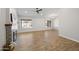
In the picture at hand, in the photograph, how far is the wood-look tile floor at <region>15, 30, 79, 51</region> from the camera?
2699mm

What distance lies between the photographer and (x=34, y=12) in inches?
106

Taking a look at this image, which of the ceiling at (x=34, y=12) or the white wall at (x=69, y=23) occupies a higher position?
the ceiling at (x=34, y=12)

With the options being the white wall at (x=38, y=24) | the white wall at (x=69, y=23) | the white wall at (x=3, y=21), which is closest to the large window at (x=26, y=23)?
the white wall at (x=38, y=24)

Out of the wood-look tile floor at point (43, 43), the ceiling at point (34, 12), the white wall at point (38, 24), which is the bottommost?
the wood-look tile floor at point (43, 43)

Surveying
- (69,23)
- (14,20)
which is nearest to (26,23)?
(14,20)

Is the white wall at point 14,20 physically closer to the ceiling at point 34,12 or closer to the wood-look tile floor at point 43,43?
the ceiling at point 34,12

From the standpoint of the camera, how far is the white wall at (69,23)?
2.66 m

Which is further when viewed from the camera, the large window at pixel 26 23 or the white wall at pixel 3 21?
the large window at pixel 26 23

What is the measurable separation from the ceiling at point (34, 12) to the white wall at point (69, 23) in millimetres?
156

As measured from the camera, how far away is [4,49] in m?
2.67

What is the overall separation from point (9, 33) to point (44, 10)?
85 cm

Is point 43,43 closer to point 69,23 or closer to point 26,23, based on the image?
point 26,23

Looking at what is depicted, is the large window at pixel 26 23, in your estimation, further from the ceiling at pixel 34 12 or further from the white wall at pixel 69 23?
the white wall at pixel 69 23

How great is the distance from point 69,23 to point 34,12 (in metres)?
0.75
